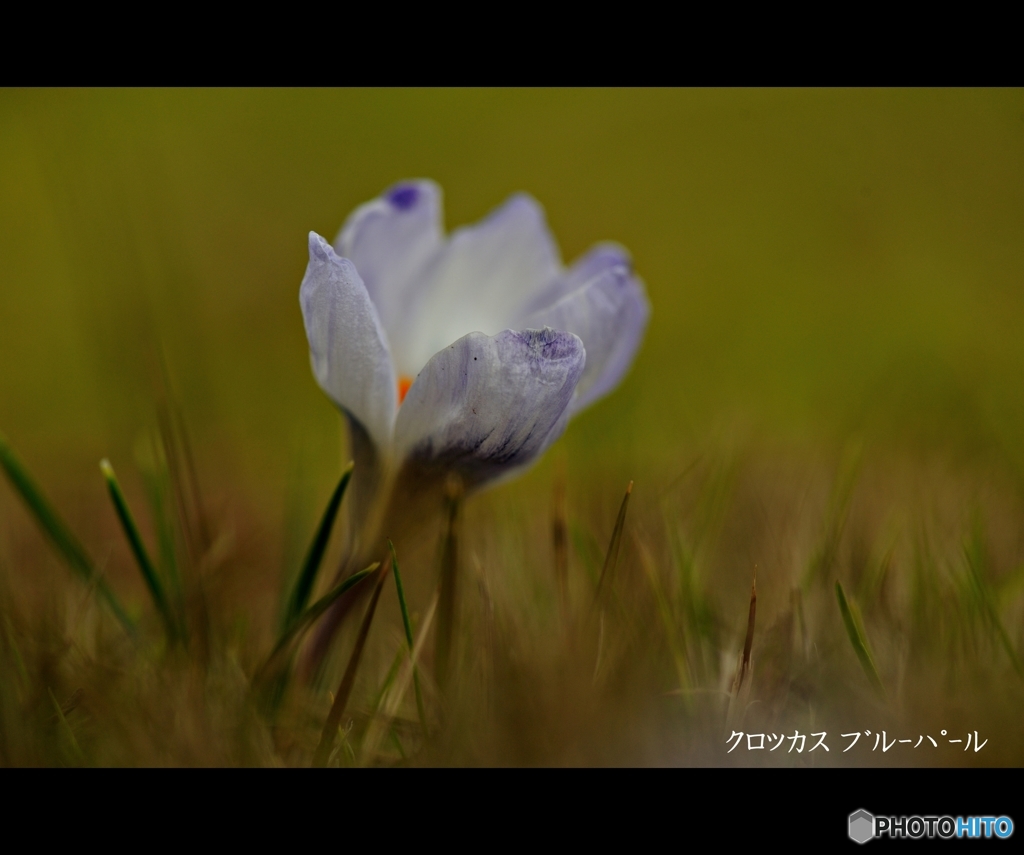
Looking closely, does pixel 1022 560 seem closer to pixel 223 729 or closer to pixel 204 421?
pixel 223 729

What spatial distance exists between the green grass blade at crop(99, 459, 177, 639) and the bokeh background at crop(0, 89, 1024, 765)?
333mm

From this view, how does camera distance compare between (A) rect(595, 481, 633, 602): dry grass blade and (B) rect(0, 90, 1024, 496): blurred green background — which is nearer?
(A) rect(595, 481, 633, 602): dry grass blade

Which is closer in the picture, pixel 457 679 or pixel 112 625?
pixel 457 679

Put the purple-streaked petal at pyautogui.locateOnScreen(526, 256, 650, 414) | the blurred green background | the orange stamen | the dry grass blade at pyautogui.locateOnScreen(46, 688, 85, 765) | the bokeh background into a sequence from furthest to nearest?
the blurred green background
the bokeh background
the orange stamen
the purple-streaked petal at pyautogui.locateOnScreen(526, 256, 650, 414)
the dry grass blade at pyautogui.locateOnScreen(46, 688, 85, 765)

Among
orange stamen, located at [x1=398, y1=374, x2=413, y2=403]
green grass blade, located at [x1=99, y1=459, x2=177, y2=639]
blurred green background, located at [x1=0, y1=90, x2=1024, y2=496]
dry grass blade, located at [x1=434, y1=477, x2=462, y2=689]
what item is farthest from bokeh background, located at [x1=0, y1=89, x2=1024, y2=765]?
dry grass blade, located at [x1=434, y1=477, x2=462, y2=689]

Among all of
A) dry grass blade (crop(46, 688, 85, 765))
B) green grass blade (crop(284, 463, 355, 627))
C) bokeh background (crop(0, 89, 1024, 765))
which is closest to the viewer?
dry grass blade (crop(46, 688, 85, 765))

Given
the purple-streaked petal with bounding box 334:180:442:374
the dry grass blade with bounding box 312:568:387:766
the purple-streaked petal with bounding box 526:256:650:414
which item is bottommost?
the dry grass blade with bounding box 312:568:387:766

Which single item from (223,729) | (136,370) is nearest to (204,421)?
(136,370)

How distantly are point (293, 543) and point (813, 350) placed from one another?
5.29 ft

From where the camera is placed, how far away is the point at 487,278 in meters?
1.07

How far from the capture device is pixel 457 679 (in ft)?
2.48

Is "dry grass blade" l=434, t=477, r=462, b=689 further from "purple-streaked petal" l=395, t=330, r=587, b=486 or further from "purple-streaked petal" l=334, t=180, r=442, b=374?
"purple-streaked petal" l=334, t=180, r=442, b=374
